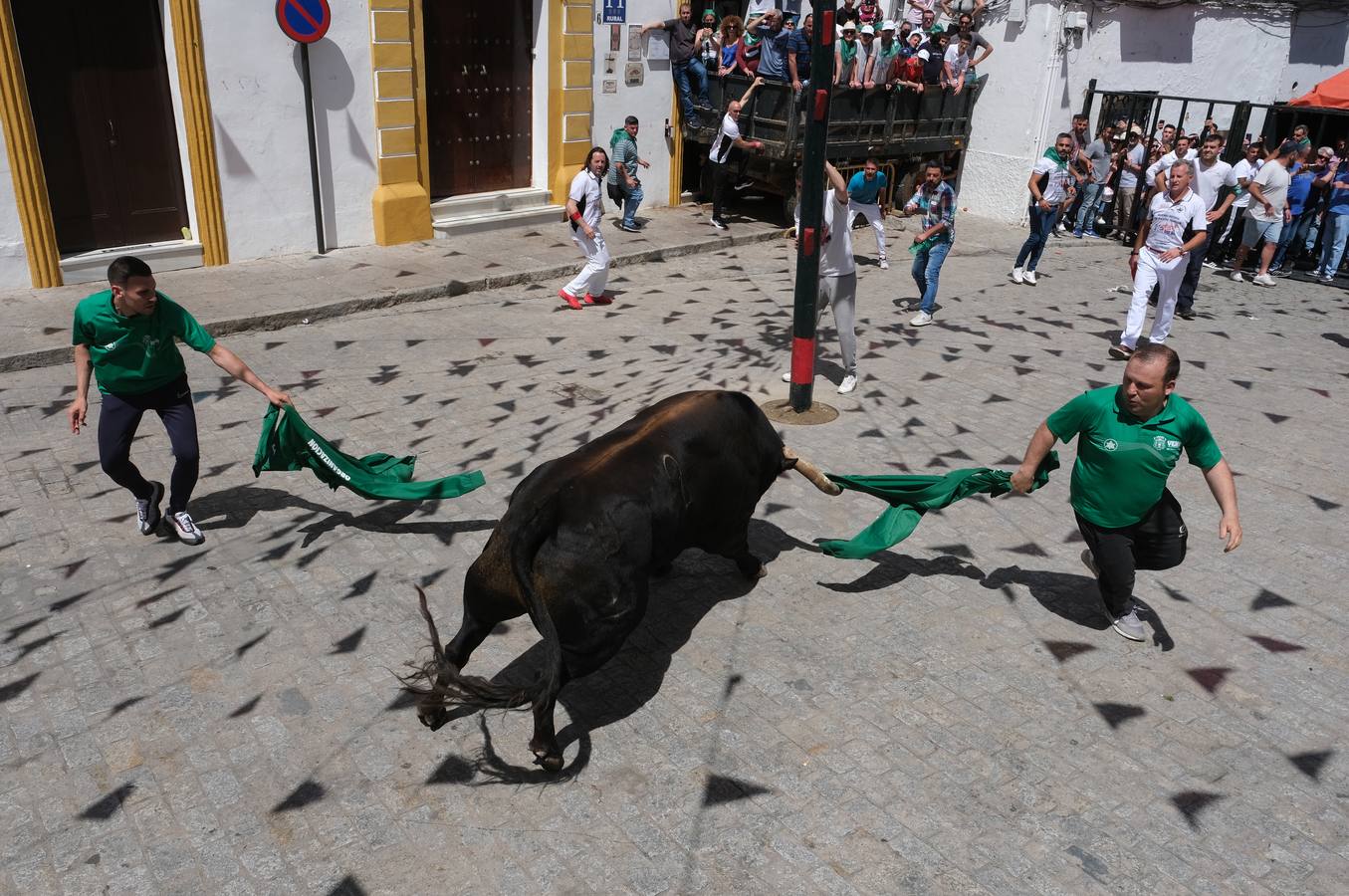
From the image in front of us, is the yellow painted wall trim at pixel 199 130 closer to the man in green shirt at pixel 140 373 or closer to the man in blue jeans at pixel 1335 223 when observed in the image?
the man in green shirt at pixel 140 373

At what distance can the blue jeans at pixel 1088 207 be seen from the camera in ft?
53.2

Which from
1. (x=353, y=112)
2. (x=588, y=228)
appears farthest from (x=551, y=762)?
(x=353, y=112)

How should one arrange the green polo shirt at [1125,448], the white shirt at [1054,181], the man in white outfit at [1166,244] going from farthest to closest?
1. the white shirt at [1054,181]
2. the man in white outfit at [1166,244]
3. the green polo shirt at [1125,448]

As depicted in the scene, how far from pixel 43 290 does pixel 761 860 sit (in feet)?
32.8

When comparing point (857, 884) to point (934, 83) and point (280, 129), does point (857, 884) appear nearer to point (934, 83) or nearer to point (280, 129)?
point (280, 129)

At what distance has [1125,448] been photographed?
508 centimetres

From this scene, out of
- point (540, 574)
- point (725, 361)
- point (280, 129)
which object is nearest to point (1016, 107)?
point (725, 361)

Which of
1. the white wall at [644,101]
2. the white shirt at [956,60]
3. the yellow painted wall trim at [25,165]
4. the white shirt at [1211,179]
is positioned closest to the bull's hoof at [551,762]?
the yellow painted wall trim at [25,165]

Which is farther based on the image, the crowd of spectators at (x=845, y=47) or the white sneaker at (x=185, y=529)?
the crowd of spectators at (x=845, y=47)

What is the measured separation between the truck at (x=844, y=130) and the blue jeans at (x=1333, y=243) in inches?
224

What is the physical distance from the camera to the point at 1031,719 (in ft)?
15.9

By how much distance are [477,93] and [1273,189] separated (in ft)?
34.7

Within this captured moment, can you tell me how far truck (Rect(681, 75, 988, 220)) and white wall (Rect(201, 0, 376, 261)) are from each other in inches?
208

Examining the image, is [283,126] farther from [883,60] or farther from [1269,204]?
[1269,204]
